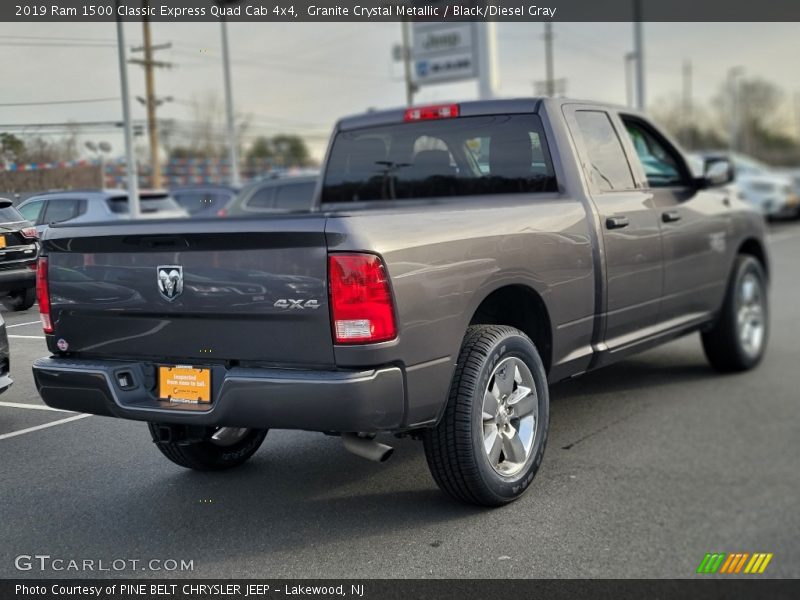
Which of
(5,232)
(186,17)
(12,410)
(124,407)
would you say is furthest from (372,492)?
(186,17)

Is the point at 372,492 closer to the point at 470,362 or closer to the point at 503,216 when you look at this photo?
the point at 470,362

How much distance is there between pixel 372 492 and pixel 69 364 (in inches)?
56.1

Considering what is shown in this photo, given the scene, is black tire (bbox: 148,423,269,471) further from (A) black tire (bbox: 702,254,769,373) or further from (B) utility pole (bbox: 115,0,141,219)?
(A) black tire (bbox: 702,254,769,373)

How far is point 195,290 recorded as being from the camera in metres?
3.33

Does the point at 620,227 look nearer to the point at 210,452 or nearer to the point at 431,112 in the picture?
the point at 431,112

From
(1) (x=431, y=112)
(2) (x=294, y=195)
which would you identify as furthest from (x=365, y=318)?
(2) (x=294, y=195)

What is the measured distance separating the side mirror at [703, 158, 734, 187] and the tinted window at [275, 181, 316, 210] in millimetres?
6551

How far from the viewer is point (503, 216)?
3.96 m

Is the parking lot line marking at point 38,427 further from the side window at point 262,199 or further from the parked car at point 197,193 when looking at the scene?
the parked car at point 197,193

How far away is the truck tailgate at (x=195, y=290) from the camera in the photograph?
321 cm

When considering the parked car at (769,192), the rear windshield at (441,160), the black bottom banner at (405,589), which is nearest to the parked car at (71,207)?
the black bottom banner at (405,589)

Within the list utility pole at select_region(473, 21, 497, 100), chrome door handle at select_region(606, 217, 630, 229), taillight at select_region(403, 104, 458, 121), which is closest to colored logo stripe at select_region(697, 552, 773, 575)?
chrome door handle at select_region(606, 217, 630, 229)

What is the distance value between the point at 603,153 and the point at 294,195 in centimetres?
721

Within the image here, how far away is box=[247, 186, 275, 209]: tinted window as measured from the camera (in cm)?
1190
